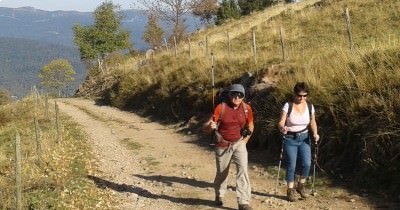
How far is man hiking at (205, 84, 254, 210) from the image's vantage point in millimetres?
7230

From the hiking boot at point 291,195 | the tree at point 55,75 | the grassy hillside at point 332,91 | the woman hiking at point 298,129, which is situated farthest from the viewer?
the tree at point 55,75

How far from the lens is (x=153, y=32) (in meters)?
54.4

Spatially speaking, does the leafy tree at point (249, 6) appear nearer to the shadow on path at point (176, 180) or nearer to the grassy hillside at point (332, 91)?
the grassy hillside at point (332, 91)

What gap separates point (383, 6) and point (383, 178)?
19.5 meters

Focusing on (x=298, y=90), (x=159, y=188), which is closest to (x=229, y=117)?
(x=298, y=90)

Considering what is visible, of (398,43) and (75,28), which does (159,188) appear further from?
(75,28)

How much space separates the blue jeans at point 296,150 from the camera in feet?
25.1

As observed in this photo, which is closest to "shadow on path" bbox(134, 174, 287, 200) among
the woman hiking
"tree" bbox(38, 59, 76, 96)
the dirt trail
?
the dirt trail

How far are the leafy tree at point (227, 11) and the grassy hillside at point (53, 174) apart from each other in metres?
41.4

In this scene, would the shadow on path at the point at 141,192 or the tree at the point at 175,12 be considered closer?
the shadow on path at the point at 141,192


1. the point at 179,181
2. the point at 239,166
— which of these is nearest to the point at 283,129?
the point at 239,166

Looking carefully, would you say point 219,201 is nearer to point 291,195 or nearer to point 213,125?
point 291,195

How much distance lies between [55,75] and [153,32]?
42786 millimetres

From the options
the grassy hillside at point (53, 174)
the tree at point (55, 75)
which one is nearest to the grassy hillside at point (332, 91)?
the grassy hillside at point (53, 174)
